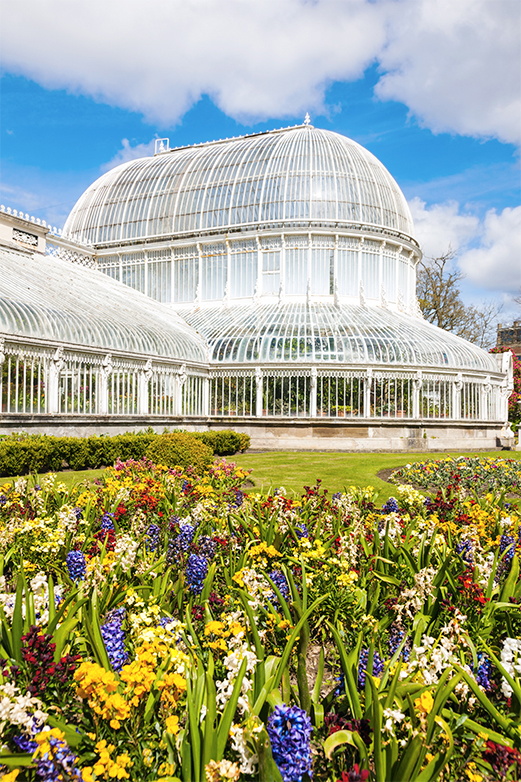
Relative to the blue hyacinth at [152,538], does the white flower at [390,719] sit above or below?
below

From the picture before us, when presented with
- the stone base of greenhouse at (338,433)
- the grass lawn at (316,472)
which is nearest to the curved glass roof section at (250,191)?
the stone base of greenhouse at (338,433)

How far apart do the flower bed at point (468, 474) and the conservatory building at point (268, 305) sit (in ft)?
33.6

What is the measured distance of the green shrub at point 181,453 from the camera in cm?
1206

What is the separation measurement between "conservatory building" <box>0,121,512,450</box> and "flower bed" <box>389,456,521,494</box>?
10.2m

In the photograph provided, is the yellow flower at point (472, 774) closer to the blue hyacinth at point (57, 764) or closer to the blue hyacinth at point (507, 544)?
the blue hyacinth at point (57, 764)

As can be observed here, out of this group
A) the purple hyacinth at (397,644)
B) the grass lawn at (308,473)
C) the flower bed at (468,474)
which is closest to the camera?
the purple hyacinth at (397,644)

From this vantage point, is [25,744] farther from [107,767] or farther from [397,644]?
[397,644]

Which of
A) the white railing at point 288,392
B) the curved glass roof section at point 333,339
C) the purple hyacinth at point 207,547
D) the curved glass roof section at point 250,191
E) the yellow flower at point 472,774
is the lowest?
the yellow flower at point 472,774

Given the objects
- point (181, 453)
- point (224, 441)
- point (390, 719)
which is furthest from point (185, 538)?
point (224, 441)

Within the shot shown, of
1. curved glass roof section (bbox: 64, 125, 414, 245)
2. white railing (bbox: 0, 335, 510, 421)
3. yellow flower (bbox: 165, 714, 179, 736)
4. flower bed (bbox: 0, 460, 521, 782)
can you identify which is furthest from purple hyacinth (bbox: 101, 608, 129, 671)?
curved glass roof section (bbox: 64, 125, 414, 245)

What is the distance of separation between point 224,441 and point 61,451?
7345mm

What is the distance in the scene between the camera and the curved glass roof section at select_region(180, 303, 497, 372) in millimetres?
24797

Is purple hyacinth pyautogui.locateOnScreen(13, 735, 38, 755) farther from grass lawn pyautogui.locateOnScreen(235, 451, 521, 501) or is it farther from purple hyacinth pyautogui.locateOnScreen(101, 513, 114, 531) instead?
grass lawn pyautogui.locateOnScreen(235, 451, 521, 501)

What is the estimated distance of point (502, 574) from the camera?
5582mm
